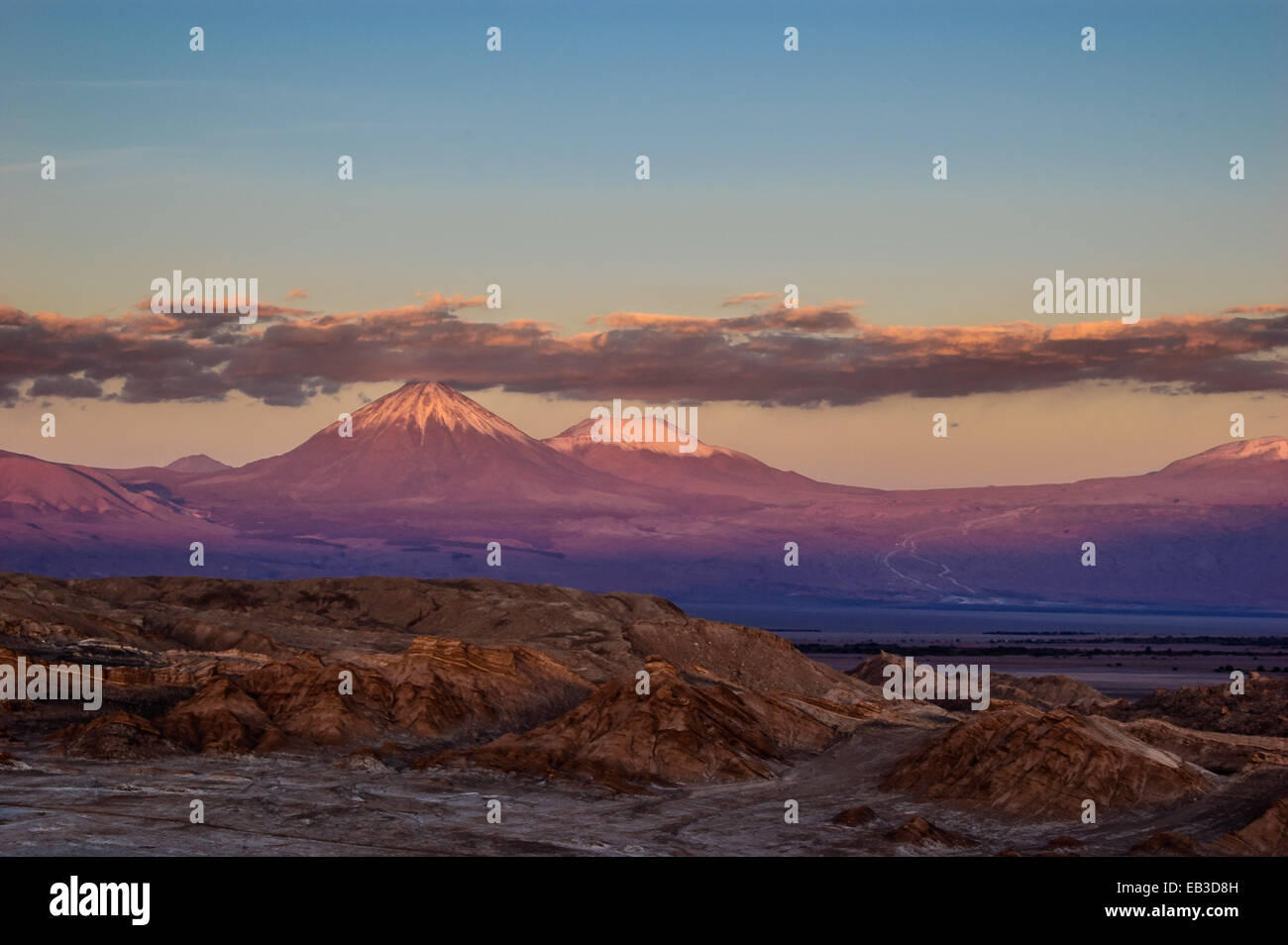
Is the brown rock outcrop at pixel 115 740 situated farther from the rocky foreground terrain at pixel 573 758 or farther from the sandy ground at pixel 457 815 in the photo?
the sandy ground at pixel 457 815

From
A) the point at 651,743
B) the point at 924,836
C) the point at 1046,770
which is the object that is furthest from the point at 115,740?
the point at 1046,770

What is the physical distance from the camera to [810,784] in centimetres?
7688

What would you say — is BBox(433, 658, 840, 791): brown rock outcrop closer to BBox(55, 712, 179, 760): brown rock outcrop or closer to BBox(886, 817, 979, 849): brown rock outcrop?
BBox(55, 712, 179, 760): brown rock outcrop

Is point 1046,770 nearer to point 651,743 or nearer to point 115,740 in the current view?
point 651,743

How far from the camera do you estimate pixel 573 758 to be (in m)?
80.2

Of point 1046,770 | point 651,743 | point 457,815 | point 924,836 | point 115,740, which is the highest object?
point 1046,770


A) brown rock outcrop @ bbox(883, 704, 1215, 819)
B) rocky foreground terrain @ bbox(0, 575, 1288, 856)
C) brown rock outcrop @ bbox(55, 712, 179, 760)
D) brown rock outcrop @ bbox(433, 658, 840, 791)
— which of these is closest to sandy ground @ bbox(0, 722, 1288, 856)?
rocky foreground terrain @ bbox(0, 575, 1288, 856)

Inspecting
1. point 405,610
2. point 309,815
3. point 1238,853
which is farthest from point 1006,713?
point 405,610

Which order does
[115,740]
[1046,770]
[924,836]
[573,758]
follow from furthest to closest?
1. [573,758]
2. [115,740]
3. [1046,770]
4. [924,836]

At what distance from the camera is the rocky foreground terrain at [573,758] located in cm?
6003

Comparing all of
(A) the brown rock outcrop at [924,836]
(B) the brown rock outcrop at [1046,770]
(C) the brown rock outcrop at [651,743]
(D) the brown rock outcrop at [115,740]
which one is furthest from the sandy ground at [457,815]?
(C) the brown rock outcrop at [651,743]

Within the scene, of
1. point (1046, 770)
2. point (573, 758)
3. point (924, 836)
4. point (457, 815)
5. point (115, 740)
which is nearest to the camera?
point (924, 836)

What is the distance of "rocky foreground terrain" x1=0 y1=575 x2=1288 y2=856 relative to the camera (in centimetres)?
6003
